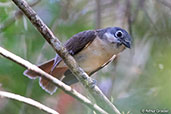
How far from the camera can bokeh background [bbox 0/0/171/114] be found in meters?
3.53

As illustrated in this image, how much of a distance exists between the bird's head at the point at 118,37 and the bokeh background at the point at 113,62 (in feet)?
0.87

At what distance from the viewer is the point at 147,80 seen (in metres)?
4.24

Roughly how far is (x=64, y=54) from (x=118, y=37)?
1.10 m

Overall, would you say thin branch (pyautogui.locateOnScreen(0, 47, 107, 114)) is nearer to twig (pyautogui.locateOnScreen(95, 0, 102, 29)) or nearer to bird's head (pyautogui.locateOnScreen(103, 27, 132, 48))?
bird's head (pyautogui.locateOnScreen(103, 27, 132, 48))

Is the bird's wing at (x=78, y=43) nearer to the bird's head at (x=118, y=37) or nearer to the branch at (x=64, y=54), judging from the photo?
the bird's head at (x=118, y=37)

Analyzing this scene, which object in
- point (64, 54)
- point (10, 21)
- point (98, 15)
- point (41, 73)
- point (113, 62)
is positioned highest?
point (41, 73)

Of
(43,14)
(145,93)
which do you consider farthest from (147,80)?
(43,14)

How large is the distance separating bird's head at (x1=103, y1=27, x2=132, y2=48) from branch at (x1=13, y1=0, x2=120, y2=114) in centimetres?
92

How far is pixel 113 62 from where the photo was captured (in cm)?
417

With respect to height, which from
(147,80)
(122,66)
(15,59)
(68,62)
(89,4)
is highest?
(15,59)

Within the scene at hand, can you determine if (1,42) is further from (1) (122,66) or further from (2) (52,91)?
(1) (122,66)

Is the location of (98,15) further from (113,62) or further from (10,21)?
(10,21)

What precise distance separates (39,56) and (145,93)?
1.24 m

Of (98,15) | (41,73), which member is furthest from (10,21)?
(41,73)
